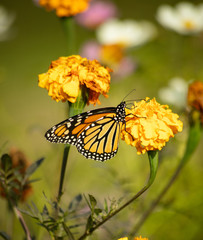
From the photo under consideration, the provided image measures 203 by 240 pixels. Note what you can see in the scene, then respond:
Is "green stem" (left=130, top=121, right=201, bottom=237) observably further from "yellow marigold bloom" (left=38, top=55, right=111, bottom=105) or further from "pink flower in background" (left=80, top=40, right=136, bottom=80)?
"pink flower in background" (left=80, top=40, right=136, bottom=80)

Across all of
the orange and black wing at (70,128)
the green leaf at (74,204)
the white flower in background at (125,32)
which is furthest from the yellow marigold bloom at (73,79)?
the white flower in background at (125,32)

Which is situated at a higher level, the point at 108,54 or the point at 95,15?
the point at 95,15

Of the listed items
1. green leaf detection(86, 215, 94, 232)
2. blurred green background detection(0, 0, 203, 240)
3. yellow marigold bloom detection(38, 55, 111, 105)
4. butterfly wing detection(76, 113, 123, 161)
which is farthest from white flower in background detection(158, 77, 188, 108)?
green leaf detection(86, 215, 94, 232)

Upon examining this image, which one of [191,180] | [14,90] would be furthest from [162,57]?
[14,90]

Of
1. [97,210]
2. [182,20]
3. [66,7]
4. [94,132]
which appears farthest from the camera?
[182,20]

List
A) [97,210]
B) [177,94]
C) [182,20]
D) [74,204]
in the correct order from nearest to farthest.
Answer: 1. [97,210]
2. [74,204]
3. [177,94]
4. [182,20]

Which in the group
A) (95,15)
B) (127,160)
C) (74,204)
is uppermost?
(95,15)

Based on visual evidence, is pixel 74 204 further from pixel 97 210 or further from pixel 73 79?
pixel 73 79

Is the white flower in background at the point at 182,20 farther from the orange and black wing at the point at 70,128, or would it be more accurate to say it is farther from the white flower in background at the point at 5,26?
the orange and black wing at the point at 70,128

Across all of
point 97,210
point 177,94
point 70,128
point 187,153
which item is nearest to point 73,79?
point 70,128
